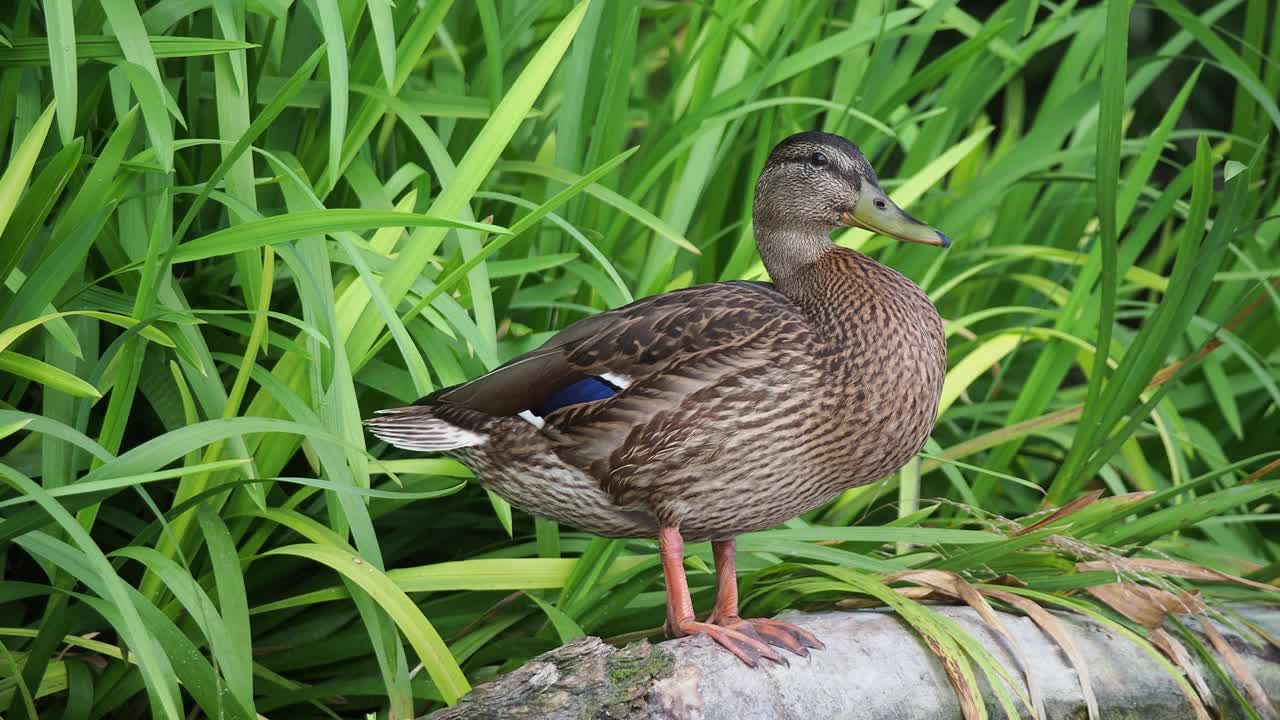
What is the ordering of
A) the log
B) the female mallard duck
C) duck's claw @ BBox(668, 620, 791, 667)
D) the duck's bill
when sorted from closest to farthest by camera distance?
1. the log
2. duck's claw @ BBox(668, 620, 791, 667)
3. the female mallard duck
4. the duck's bill

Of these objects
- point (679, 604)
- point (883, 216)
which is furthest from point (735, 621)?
point (883, 216)

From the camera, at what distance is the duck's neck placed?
251cm

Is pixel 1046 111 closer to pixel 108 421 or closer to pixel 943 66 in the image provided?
pixel 943 66

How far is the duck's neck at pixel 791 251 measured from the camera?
2512mm

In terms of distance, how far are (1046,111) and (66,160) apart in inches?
96.0

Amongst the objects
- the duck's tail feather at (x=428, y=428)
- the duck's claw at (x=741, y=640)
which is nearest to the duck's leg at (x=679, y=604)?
the duck's claw at (x=741, y=640)

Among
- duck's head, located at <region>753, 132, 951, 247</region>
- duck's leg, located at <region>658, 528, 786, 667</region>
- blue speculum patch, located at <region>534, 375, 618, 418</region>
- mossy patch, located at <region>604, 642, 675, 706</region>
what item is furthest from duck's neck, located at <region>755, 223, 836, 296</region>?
mossy patch, located at <region>604, 642, 675, 706</region>

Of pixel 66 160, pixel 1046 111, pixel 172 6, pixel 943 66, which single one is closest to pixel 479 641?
pixel 66 160

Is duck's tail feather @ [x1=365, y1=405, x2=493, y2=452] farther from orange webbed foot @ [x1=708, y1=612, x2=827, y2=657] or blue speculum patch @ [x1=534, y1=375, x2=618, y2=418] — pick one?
orange webbed foot @ [x1=708, y1=612, x2=827, y2=657]

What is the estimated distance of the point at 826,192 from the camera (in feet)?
8.04

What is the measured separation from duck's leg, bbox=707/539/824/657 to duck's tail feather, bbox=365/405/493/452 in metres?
0.47

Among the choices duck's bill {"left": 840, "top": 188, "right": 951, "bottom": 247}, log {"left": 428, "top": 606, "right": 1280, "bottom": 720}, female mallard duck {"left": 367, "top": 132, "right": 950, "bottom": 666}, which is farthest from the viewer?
duck's bill {"left": 840, "top": 188, "right": 951, "bottom": 247}

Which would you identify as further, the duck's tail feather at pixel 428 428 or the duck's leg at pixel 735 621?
the duck's tail feather at pixel 428 428

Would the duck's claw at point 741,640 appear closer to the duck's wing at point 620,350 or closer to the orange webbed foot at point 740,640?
the orange webbed foot at point 740,640
